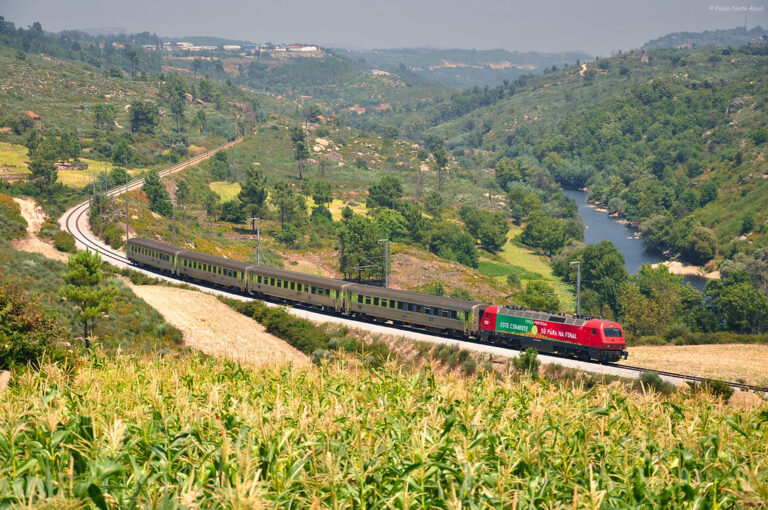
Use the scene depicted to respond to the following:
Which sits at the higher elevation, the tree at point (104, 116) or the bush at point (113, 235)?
the tree at point (104, 116)

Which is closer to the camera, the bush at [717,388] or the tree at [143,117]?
the bush at [717,388]

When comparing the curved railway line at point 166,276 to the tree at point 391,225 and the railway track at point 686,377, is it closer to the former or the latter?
the railway track at point 686,377

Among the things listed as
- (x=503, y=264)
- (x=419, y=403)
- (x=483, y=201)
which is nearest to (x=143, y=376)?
(x=419, y=403)

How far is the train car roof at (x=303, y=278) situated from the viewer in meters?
59.2

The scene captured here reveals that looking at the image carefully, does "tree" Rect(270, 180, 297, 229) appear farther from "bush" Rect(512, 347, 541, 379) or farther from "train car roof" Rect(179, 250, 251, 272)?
"bush" Rect(512, 347, 541, 379)

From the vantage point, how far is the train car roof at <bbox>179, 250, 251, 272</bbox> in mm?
66719

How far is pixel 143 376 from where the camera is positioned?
2209 cm

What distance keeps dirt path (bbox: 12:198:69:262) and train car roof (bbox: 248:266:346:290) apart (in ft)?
70.7

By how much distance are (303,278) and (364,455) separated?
161ft

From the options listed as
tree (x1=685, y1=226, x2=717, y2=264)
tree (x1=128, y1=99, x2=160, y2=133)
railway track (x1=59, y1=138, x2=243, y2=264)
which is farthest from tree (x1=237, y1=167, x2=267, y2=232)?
tree (x1=685, y1=226, x2=717, y2=264)

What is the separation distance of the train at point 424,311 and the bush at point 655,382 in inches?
151

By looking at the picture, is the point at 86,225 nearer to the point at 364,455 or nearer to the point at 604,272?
the point at 604,272

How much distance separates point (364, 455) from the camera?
1283cm

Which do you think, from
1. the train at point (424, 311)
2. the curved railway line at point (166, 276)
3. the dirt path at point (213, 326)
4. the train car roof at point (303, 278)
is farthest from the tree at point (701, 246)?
the dirt path at point (213, 326)
